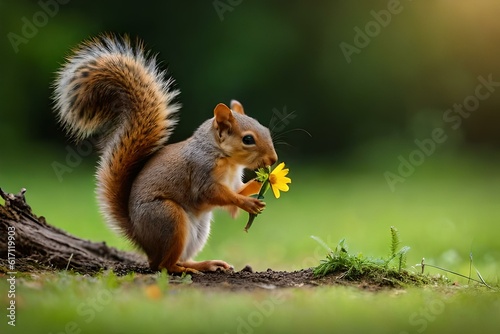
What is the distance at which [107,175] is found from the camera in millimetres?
4930

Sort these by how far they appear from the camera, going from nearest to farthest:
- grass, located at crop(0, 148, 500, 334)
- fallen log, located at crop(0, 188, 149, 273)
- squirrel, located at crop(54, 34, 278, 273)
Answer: grass, located at crop(0, 148, 500, 334)
squirrel, located at crop(54, 34, 278, 273)
fallen log, located at crop(0, 188, 149, 273)

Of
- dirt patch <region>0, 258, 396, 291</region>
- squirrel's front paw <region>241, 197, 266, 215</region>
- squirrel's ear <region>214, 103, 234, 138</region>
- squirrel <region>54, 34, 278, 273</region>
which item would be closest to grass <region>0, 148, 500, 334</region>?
dirt patch <region>0, 258, 396, 291</region>

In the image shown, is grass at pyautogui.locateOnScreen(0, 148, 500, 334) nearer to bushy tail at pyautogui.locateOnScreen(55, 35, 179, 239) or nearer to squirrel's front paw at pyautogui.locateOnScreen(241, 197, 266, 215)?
squirrel's front paw at pyautogui.locateOnScreen(241, 197, 266, 215)

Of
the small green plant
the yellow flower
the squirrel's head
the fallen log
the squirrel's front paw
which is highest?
the squirrel's head

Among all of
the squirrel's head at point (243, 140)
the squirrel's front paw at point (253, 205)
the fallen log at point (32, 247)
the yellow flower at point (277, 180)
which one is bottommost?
the fallen log at point (32, 247)

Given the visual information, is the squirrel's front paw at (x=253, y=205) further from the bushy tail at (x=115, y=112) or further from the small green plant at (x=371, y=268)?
the bushy tail at (x=115, y=112)

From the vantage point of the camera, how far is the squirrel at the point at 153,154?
4.59m

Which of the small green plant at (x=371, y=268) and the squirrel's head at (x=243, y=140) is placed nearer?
the small green plant at (x=371, y=268)

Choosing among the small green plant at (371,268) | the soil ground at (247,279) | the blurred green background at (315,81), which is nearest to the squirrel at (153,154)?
the soil ground at (247,279)

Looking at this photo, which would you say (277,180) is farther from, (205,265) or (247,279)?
(205,265)

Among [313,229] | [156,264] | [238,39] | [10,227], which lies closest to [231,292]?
[156,264]

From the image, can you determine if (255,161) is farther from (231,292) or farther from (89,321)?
(89,321)

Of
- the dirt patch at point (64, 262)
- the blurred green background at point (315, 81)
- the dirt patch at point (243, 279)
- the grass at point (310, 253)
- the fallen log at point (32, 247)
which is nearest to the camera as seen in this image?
the grass at point (310, 253)

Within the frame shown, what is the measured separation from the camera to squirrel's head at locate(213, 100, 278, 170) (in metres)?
4.62
